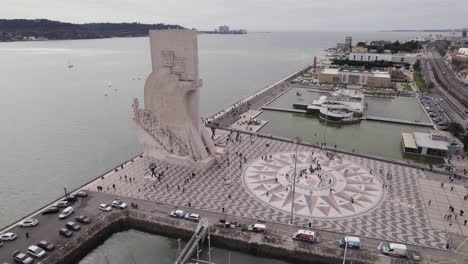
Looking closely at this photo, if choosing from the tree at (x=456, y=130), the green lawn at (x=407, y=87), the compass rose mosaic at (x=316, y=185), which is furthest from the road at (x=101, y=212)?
the green lawn at (x=407, y=87)

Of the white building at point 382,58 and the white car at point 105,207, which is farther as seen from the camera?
the white building at point 382,58

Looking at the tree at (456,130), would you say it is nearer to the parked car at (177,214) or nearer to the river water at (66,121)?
the river water at (66,121)

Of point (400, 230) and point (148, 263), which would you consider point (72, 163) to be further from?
point (400, 230)

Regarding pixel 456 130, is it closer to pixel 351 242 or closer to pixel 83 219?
pixel 351 242

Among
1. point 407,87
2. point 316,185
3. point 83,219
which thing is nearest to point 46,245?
point 83,219

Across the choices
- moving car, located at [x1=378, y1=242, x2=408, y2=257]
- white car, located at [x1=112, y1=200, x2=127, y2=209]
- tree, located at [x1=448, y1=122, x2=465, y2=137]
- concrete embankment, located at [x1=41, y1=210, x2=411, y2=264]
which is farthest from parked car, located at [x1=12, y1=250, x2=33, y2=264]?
tree, located at [x1=448, y1=122, x2=465, y2=137]

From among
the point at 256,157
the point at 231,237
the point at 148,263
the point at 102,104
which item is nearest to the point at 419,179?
the point at 256,157

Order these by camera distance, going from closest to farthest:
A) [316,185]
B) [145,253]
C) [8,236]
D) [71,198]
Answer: [8,236] < [145,253] < [71,198] < [316,185]
